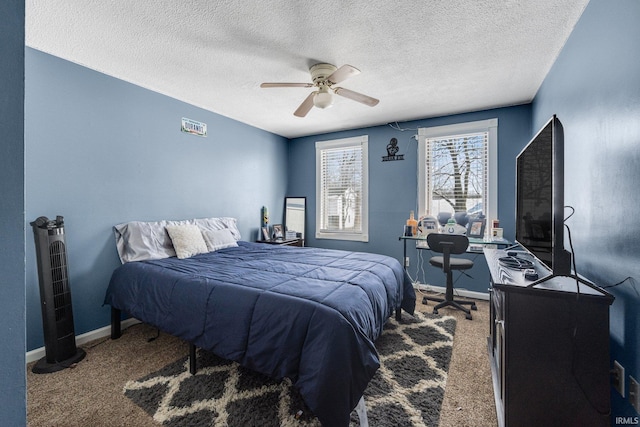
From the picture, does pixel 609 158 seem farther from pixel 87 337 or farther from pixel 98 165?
pixel 87 337

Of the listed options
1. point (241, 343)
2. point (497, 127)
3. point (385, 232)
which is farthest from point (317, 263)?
point (497, 127)

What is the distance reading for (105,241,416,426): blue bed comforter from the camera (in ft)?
4.53

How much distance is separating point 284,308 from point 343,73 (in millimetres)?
1810

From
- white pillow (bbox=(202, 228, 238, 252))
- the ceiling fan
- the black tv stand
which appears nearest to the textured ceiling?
the ceiling fan

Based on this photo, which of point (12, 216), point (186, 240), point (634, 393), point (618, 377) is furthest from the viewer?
point (186, 240)

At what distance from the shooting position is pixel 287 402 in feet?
5.46

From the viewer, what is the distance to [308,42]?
6.95 feet

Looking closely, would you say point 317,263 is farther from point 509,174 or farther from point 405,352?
point 509,174

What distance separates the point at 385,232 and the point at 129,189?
11.1ft

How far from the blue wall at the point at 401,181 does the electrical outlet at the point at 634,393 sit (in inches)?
99.6

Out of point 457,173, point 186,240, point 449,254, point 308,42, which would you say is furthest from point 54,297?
point 457,173
